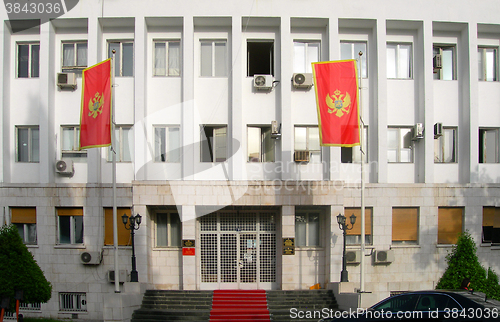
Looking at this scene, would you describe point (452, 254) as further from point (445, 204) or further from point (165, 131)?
point (165, 131)

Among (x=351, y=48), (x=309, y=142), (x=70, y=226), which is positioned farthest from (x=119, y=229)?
(x=351, y=48)

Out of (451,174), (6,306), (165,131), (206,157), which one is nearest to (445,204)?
(451,174)

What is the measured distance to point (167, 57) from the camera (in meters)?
16.3

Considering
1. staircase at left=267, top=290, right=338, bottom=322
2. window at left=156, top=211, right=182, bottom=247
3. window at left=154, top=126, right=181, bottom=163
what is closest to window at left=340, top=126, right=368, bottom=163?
staircase at left=267, top=290, right=338, bottom=322

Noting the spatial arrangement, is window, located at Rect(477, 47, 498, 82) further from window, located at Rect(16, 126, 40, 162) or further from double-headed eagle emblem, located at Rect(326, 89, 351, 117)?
window, located at Rect(16, 126, 40, 162)

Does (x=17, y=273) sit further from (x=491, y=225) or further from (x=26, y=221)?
(x=491, y=225)

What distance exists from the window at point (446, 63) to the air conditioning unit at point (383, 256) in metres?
7.47

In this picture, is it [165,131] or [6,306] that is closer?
[6,306]

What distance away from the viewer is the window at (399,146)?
1623 cm

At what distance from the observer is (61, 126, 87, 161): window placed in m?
16.1

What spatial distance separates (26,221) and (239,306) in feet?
29.3

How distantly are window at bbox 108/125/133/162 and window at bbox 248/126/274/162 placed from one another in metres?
4.76

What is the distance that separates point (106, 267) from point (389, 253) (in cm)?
1069

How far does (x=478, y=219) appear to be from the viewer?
15.7 metres
